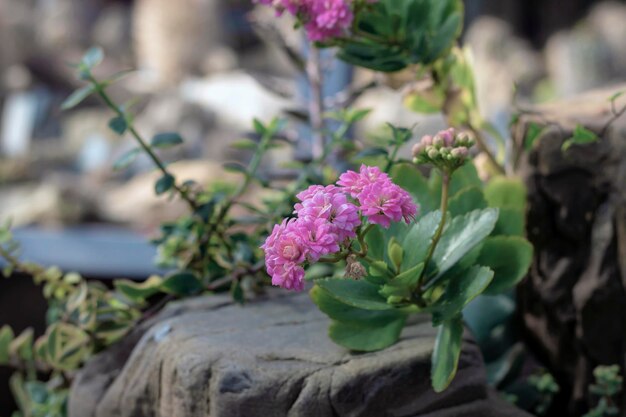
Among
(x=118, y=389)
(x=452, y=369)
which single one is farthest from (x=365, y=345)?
(x=118, y=389)

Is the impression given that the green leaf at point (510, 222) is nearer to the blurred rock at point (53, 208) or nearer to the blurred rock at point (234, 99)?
the blurred rock at point (53, 208)

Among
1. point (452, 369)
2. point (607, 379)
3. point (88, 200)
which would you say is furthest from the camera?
point (88, 200)

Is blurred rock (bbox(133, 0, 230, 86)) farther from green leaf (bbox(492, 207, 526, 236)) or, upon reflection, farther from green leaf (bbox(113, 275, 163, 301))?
green leaf (bbox(492, 207, 526, 236))

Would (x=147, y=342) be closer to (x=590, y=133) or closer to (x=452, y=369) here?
(x=452, y=369)

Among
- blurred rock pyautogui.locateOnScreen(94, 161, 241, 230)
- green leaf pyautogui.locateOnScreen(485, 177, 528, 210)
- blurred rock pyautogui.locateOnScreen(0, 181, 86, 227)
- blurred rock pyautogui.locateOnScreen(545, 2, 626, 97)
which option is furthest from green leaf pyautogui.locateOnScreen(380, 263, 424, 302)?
blurred rock pyautogui.locateOnScreen(545, 2, 626, 97)

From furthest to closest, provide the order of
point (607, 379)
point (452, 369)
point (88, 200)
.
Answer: point (88, 200) < point (607, 379) < point (452, 369)

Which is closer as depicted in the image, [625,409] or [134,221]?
[625,409]
